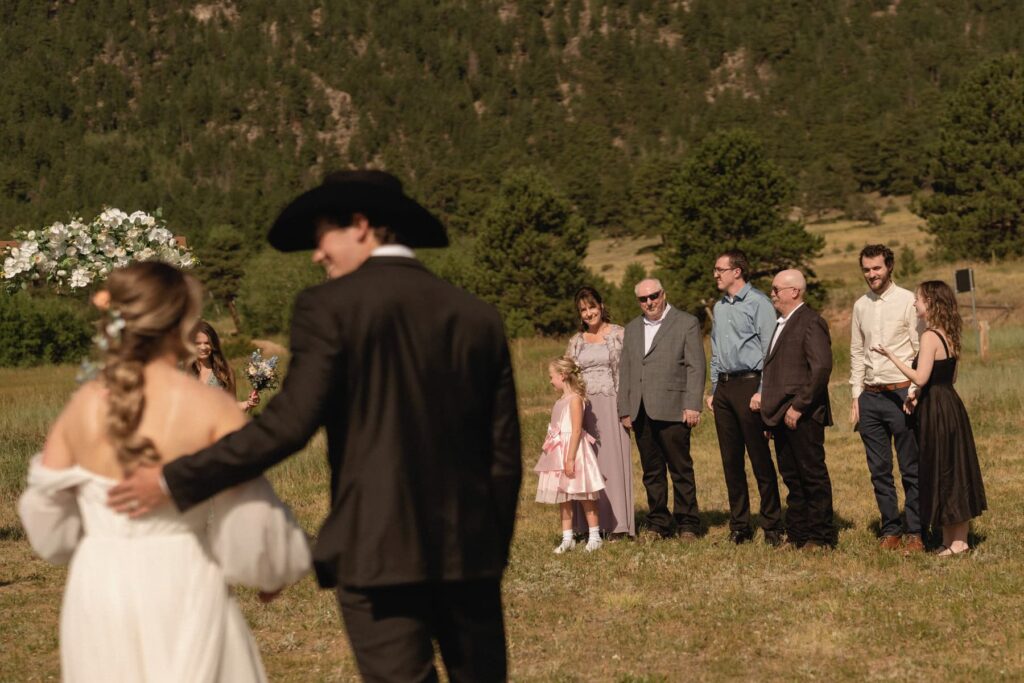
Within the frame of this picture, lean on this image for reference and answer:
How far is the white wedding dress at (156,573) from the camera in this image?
13.2 feet

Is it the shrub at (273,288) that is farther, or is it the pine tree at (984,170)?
the shrub at (273,288)

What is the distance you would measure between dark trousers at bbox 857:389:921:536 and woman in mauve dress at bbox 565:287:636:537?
2144 millimetres

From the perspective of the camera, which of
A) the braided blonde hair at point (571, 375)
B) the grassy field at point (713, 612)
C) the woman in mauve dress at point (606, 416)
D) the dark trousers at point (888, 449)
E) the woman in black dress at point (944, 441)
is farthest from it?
the woman in mauve dress at point (606, 416)

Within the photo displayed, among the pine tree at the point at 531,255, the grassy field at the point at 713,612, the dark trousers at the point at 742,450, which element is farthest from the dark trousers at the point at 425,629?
the pine tree at the point at 531,255

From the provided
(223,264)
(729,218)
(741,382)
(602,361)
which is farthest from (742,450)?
(223,264)

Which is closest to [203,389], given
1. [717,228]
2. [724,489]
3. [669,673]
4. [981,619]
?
[669,673]

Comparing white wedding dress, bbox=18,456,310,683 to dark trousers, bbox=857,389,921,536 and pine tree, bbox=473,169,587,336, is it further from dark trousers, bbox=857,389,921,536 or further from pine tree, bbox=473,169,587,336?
pine tree, bbox=473,169,587,336

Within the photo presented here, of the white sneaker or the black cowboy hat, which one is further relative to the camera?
the white sneaker

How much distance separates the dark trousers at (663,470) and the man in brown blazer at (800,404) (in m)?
1.04

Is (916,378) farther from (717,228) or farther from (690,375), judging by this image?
(717,228)

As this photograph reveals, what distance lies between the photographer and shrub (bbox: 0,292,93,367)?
68.4 m

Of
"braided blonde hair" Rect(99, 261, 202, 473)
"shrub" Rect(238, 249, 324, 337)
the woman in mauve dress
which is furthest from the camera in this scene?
"shrub" Rect(238, 249, 324, 337)

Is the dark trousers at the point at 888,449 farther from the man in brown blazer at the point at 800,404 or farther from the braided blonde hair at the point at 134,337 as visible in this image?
the braided blonde hair at the point at 134,337

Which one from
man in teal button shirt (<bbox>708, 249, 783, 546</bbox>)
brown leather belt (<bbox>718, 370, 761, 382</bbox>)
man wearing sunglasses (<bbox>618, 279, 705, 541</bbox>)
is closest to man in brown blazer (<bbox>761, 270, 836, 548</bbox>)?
man in teal button shirt (<bbox>708, 249, 783, 546</bbox>)
